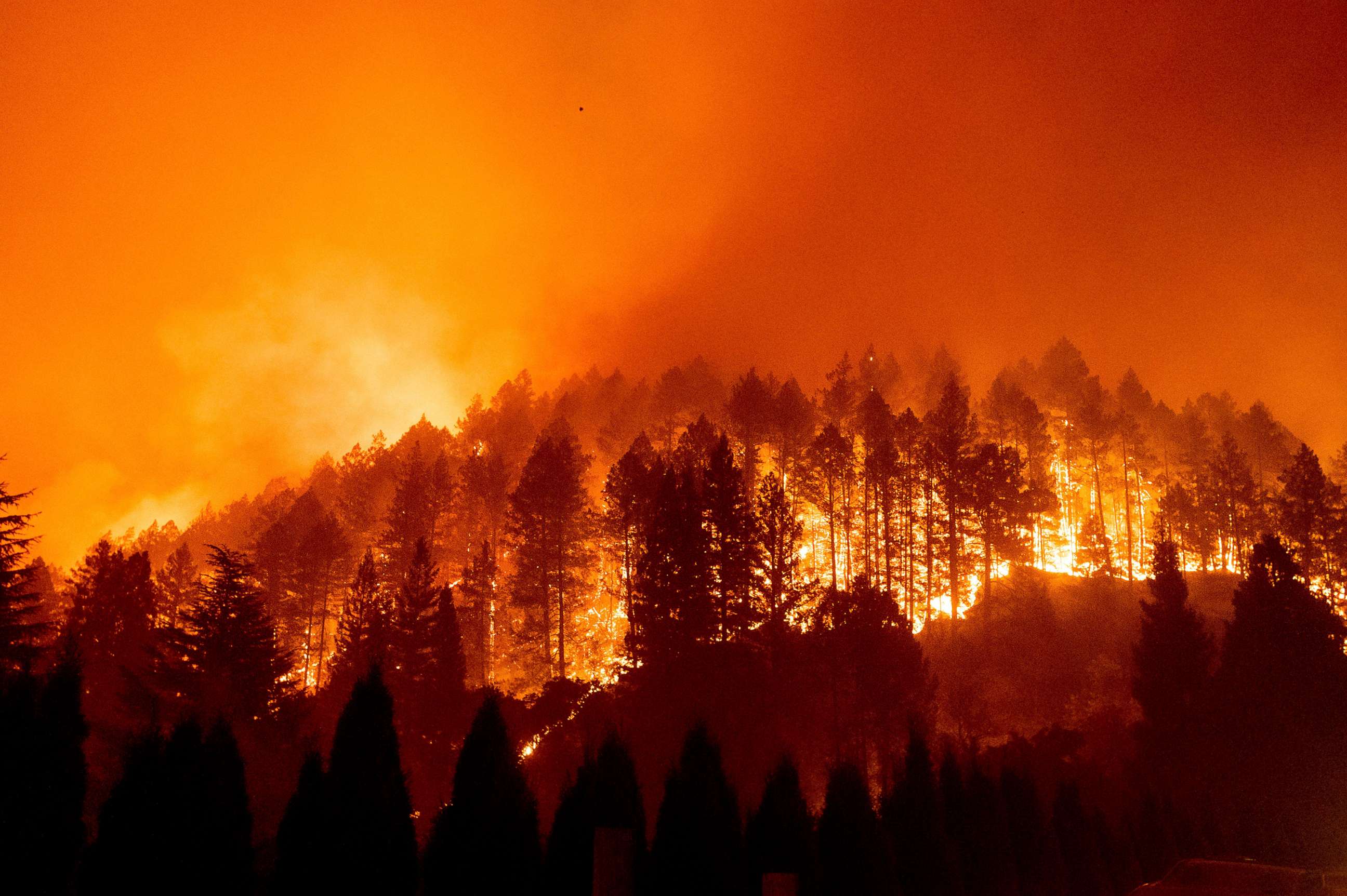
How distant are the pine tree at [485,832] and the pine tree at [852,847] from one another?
6144 mm

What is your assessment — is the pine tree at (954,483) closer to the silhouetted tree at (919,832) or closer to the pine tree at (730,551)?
the pine tree at (730,551)

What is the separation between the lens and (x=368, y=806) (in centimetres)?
1233

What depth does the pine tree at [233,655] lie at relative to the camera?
1152 inches

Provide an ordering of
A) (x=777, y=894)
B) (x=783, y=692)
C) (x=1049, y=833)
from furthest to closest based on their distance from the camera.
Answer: (x=783, y=692), (x=1049, y=833), (x=777, y=894)

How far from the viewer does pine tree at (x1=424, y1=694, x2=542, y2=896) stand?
12883 mm

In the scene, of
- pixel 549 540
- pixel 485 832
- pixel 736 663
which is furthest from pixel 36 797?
pixel 549 540

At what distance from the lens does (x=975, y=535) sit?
5375cm

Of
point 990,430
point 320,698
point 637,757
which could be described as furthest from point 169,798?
point 990,430

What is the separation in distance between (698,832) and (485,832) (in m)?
3.39

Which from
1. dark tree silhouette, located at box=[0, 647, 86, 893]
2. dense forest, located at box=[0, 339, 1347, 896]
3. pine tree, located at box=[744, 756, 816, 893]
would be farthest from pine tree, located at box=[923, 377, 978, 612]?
dark tree silhouette, located at box=[0, 647, 86, 893]

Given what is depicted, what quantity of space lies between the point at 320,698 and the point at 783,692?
21.1m

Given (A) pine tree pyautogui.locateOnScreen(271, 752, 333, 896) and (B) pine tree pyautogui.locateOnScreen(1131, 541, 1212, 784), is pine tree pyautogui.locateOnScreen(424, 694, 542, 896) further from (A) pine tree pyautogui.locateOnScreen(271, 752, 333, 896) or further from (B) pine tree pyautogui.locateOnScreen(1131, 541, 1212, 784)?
(B) pine tree pyautogui.locateOnScreen(1131, 541, 1212, 784)

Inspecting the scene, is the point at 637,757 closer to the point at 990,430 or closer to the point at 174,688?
the point at 174,688

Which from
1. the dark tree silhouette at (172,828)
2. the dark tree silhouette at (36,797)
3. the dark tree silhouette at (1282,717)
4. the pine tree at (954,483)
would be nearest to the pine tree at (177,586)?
the pine tree at (954,483)
